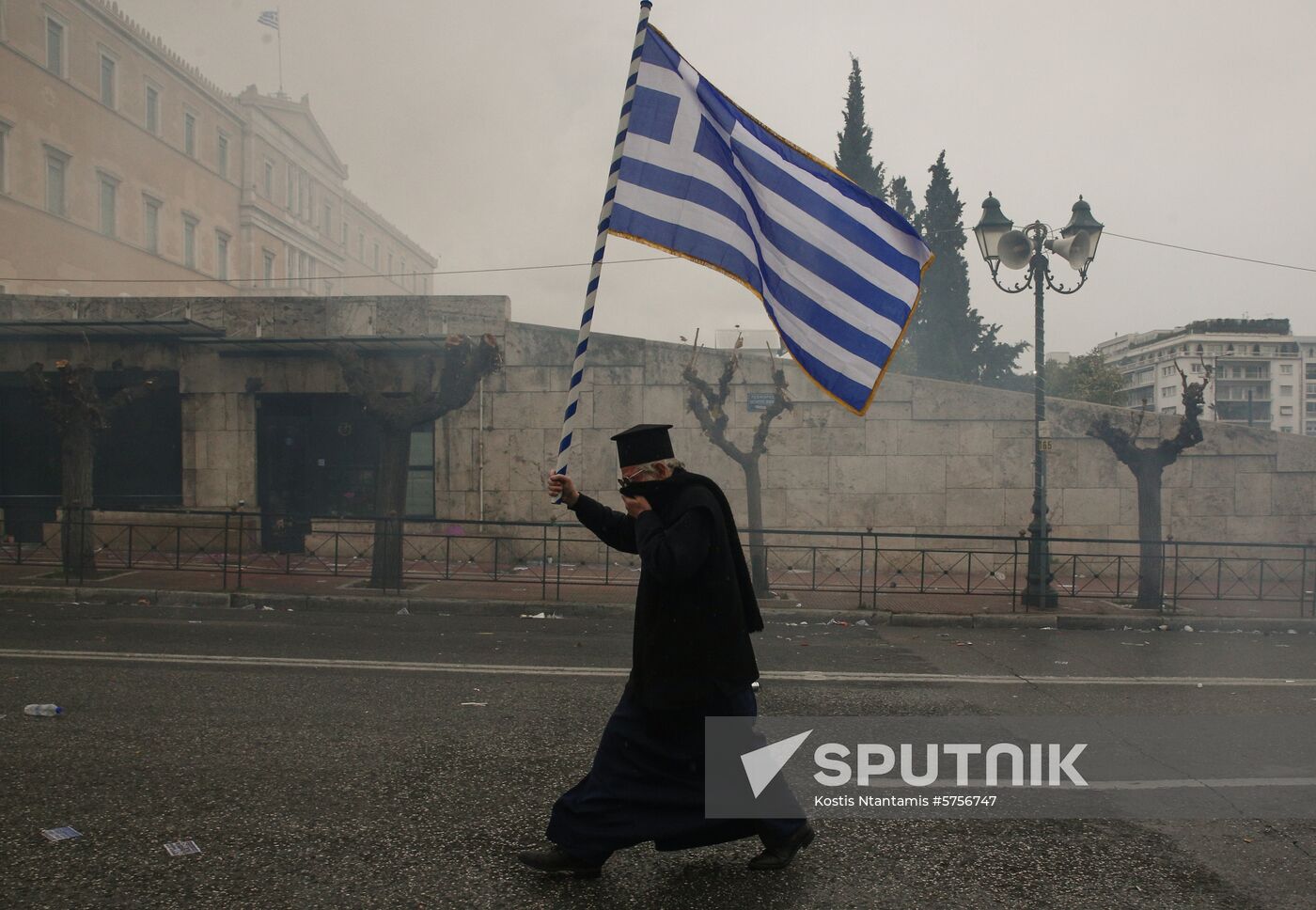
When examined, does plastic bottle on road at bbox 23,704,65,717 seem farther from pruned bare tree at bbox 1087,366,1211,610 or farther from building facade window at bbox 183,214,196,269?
building facade window at bbox 183,214,196,269

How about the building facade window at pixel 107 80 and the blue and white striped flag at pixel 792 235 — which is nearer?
the blue and white striped flag at pixel 792 235

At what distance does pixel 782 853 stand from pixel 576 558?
14387mm

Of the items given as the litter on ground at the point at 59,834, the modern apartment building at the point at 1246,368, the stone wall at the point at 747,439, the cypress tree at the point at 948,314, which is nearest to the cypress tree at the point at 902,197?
the cypress tree at the point at 948,314

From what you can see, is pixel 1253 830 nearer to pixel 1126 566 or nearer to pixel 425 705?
pixel 425 705

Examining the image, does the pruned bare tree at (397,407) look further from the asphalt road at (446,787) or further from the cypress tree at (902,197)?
the cypress tree at (902,197)

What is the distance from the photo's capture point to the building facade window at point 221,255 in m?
48.1

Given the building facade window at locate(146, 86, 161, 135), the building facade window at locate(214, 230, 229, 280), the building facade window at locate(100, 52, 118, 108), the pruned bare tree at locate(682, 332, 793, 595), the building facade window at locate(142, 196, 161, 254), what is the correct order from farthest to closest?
the building facade window at locate(214, 230, 229, 280)
the building facade window at locate(146, 86, 161, 135)
the building facade window at locate(142, 196, 161, 254)
the building facade window at locate(100, 52, 118, 108)
the pruned bare tree at locate(682, 332, 793, 595)

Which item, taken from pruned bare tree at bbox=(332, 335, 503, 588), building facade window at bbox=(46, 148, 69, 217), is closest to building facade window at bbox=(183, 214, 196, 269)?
building facade window at bbox=(46, 148, 69, 217)

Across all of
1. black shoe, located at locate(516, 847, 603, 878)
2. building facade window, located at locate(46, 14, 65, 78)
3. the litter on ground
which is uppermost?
building facade window, located at locate(46, 14, 65, 78)

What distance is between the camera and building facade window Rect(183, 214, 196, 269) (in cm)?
4462

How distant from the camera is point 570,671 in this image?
857 cm

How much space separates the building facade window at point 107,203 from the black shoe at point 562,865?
40667 mm

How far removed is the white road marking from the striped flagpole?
15.4ft

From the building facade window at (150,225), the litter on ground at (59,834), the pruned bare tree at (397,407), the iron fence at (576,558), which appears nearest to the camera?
the litter on ground at (59,834)
